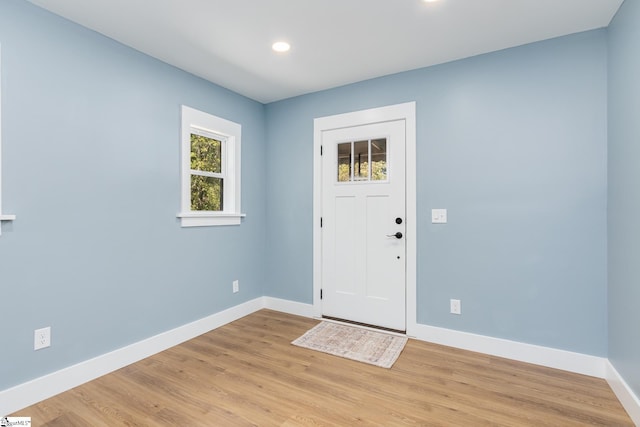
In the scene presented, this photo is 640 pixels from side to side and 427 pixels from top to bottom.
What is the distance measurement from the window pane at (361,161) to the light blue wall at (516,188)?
45cm

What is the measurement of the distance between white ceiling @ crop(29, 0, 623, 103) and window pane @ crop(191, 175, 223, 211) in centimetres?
107

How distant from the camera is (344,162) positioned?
11.3ft

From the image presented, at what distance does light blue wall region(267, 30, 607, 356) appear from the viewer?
2.35m

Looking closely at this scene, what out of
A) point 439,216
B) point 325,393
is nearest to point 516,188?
point 439,216

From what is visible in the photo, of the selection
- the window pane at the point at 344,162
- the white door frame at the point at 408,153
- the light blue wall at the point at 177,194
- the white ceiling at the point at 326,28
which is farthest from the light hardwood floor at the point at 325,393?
the white ceiling at the point at 326,28

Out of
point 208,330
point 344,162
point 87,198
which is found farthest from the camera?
point 344,162

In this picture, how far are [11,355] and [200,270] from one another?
4.72ft

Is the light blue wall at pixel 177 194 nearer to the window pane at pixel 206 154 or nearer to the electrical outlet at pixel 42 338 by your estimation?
the electrical outlet at pixel 42 338

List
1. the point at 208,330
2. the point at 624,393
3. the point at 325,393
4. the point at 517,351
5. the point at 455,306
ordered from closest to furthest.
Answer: the point at 624,393 → the point at 325,393 → the point at 517,351 → the point at 455,306 → the point at 208,330

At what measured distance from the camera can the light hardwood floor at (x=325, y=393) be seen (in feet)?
6.05

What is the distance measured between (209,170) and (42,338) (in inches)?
76.6

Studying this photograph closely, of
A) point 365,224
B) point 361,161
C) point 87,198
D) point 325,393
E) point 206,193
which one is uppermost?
point 361,161

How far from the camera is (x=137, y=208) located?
2582mm

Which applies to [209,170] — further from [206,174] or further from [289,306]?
[289,306]
